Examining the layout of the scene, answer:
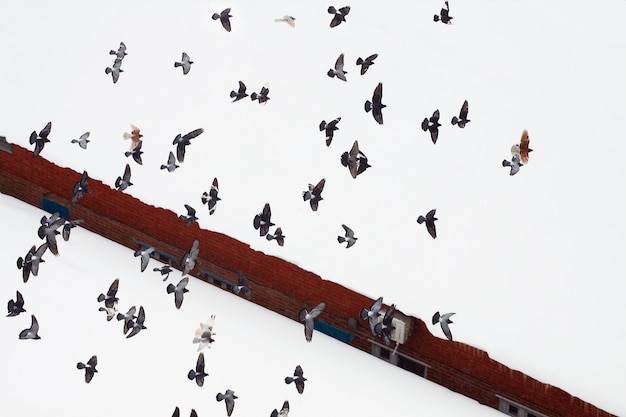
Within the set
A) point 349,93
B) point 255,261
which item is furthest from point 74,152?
point 349,93

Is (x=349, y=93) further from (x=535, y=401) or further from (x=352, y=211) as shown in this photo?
(x=535, y=401)

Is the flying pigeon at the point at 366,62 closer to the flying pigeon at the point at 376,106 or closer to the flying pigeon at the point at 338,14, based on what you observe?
the flying pigeon at the point at 376,106

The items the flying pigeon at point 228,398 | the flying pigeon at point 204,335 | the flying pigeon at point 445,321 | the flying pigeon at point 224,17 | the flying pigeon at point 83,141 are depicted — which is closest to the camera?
the flying pigeon at point 445,321

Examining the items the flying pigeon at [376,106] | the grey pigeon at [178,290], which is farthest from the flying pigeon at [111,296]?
the flying pigeon at [376,106]

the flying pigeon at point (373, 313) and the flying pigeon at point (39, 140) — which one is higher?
the flying pigeon at point (39, 140)

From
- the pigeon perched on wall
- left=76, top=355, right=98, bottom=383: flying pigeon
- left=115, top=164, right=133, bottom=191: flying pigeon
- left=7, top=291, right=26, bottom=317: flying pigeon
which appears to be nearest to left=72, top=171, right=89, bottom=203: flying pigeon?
left=115, top=164, right=133, bottom=191: flying pigeon

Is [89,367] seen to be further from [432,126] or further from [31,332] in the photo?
[432,126]
